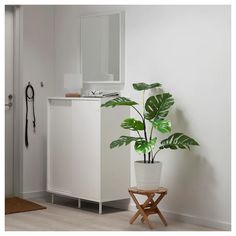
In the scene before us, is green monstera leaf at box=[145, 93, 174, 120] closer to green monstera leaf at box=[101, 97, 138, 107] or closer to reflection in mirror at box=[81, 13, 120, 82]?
green monstera leaf at box=[101, 97, 138, 107]

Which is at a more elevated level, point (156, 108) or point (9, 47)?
point (9, 47)

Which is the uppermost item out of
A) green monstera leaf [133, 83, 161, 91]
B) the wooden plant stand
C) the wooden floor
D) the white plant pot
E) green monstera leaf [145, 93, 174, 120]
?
green monstera leaf [133, 83, 161, 91]

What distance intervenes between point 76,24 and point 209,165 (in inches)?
94.4

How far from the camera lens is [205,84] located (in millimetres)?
4910

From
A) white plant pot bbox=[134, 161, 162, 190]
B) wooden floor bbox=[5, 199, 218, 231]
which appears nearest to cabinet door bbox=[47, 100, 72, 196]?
wooden floor bbox=[5, 199, 218, 231]

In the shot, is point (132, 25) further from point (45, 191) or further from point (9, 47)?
point (45, 191)

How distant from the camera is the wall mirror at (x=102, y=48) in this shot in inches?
225

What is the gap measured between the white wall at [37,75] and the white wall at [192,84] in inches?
47.9

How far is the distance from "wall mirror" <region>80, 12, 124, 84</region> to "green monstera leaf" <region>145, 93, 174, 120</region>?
797 millimetres

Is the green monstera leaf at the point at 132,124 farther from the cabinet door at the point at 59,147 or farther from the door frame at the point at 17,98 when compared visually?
the door frame at the point at 17,98

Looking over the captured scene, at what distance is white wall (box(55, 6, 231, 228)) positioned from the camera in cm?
478

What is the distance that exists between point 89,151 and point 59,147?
0.55 m

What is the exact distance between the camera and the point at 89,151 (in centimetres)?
555
